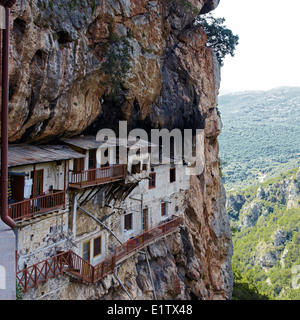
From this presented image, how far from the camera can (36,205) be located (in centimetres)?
1571

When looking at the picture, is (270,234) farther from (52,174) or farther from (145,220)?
(52,174)

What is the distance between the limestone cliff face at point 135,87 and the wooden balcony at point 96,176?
8.43 ft

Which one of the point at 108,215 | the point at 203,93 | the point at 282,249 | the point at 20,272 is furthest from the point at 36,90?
the point at 282,249

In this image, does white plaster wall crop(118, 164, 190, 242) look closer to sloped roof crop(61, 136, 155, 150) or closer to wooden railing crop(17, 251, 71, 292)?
sloped roof crop(61, 136, 155, 150)

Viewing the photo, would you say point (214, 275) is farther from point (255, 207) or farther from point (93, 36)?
point (255, 207)

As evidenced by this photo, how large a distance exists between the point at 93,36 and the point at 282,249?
95.2m

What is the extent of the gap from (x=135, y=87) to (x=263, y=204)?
111859 mm

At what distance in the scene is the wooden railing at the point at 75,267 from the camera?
14.8m

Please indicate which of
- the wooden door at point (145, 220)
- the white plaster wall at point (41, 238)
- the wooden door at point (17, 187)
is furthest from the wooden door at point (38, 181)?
the wooden door at point (145, 220)

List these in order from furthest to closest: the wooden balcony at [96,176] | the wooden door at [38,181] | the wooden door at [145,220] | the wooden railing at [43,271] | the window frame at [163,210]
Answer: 1. the window frame at [163,210]
2. the wooden door at [145,220]
3. the wooden balcony at [96,176]
4. the wooden door at [38,181]
5. the wooden railing at [43,271]

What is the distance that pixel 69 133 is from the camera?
763 inches

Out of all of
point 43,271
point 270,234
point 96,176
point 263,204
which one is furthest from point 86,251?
point 263,204

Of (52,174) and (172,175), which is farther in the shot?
(172,175)

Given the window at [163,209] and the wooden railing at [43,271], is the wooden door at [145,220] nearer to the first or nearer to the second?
the window at [163,209]
